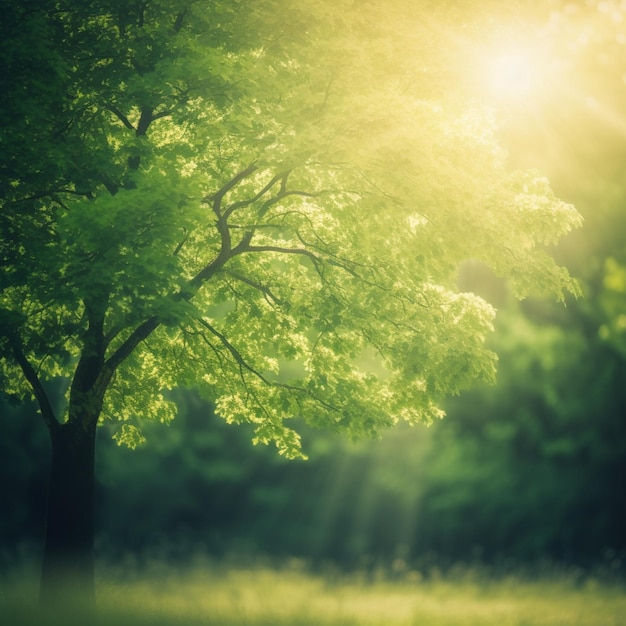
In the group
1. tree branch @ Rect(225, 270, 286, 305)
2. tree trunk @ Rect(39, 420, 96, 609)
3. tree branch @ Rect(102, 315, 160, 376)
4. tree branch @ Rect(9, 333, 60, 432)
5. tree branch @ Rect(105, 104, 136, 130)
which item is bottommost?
tree trunk @ Rect(39, 420, 96, 609)

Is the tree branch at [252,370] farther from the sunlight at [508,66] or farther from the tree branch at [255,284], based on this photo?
the sunlight at [508,66]

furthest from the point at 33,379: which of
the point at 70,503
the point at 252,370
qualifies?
the point at 252,370

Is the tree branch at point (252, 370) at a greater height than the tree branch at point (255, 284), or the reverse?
the tree branch at point (255, 284)

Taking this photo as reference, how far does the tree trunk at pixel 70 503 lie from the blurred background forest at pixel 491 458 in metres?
1.89

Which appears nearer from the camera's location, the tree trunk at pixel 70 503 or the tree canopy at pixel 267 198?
the tree canopy at pixel 267 198

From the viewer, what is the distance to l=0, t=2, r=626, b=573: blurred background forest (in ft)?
52.3

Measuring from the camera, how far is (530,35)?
32.3 feet

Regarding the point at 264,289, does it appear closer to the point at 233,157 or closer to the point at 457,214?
the point at 233,157

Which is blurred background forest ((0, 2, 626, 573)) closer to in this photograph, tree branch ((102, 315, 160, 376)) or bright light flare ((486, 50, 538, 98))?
bright light flare ((486, 50, 538, 98))

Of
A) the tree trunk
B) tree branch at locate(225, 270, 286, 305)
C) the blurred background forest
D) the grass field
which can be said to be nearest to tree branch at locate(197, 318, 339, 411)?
tree branch at locate(225, 270, 286, 305)

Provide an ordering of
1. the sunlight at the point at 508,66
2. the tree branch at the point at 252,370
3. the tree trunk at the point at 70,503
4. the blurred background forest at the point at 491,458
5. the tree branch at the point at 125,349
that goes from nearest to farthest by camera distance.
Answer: the sunlight at the point at 508,66 → the tree trunk at the point at 70,503 → the tree branch at the point at 125,349 → the tree branch at the point at 252,370 → the blurred background forest at the point at 491,458

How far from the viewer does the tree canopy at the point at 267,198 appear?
898 cm

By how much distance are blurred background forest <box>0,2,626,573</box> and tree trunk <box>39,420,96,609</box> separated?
6.19 feet

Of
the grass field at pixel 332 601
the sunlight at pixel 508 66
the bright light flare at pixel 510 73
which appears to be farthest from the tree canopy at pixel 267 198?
the grass field at pixel 332 601
